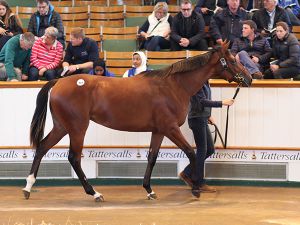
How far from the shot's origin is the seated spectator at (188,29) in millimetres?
13484

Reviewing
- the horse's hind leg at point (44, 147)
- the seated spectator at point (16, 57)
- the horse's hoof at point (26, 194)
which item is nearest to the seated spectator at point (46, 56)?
the seated spectator at point (16, 57)

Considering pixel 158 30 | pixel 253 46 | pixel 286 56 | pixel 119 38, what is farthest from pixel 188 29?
pixel 286 56

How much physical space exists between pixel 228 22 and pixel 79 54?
278 cm

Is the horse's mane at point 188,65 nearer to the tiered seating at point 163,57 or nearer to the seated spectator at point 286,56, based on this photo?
the seated spectator at point 286,56

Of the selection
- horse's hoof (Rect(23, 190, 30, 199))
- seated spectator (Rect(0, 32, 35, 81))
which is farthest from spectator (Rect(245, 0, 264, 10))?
horse's hoof (Rect(23, 190, 30, 199))

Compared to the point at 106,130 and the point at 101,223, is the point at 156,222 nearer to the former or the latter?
the point at 101,223

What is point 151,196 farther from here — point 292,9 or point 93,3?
point 93,3

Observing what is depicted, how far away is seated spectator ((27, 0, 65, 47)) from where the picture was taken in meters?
13.8

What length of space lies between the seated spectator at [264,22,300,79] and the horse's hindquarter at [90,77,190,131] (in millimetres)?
2412

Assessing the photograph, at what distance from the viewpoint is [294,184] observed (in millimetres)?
11141

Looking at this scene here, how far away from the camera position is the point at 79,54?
40.7ft

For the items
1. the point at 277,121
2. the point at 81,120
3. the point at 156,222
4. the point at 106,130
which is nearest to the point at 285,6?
the point at 277,121

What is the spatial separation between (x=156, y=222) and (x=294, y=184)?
3.30m

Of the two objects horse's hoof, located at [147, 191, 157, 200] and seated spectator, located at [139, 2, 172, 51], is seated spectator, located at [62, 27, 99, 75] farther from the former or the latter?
horse's hoof, located at [147, 191, 157, 200]
